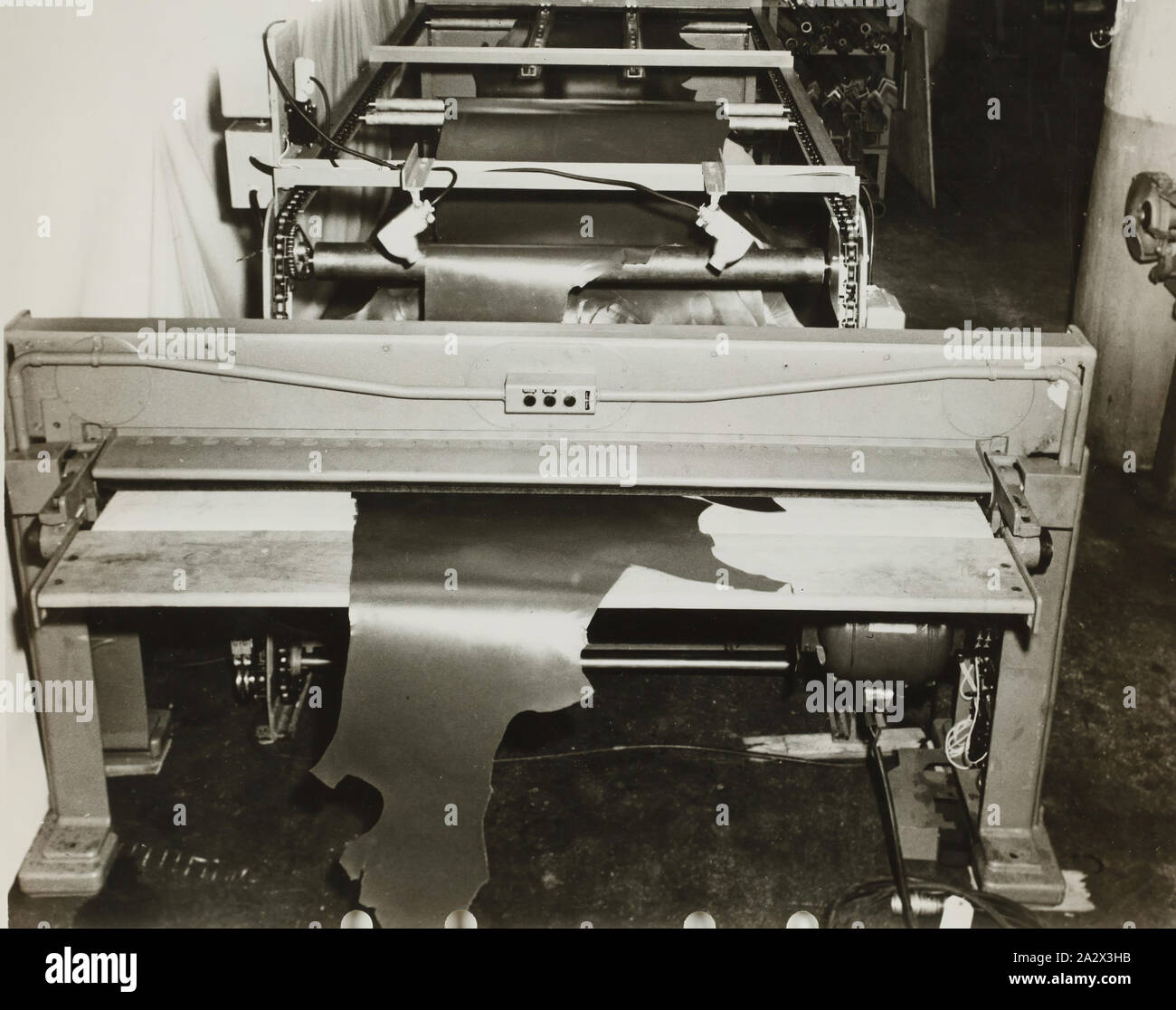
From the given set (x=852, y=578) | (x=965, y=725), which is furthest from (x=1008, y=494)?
(x=965, y=725)

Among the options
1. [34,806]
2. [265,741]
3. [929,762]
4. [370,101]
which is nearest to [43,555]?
[34,806]

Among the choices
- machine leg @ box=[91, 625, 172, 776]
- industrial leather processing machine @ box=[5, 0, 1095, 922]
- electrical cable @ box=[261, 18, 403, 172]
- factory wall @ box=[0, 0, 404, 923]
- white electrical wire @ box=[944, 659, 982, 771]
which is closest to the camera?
industrial leather processing machine @ box=[5, 0, 1095, 922]

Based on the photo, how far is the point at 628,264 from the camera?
2.55 m

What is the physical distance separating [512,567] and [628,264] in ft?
2.85

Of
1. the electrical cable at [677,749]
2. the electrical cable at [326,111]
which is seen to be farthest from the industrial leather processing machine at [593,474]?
the electrical cable at [326,111]

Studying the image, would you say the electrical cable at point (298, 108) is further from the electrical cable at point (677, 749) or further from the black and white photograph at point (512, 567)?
the electrical cable at point (677, 749)

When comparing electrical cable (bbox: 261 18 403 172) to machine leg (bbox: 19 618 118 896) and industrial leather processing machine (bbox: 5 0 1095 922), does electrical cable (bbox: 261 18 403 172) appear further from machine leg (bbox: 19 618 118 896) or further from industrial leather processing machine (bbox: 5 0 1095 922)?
machine leg (bbox: 19 618 118 896)

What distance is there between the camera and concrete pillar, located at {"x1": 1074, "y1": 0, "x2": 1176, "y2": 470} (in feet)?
11.6

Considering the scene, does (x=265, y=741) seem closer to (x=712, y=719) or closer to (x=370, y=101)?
(x=712, y=719)

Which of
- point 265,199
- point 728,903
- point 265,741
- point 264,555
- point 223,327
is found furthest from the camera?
point 265,199

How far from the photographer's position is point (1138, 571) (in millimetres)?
3324

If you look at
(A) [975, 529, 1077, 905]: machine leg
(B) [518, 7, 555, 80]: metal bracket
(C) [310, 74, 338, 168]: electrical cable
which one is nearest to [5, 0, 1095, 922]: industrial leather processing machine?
(A) [975, 529, 1077, 905]: machine leg

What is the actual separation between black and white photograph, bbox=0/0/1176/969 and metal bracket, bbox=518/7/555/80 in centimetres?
64

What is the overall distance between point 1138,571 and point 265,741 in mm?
Result: 2276
